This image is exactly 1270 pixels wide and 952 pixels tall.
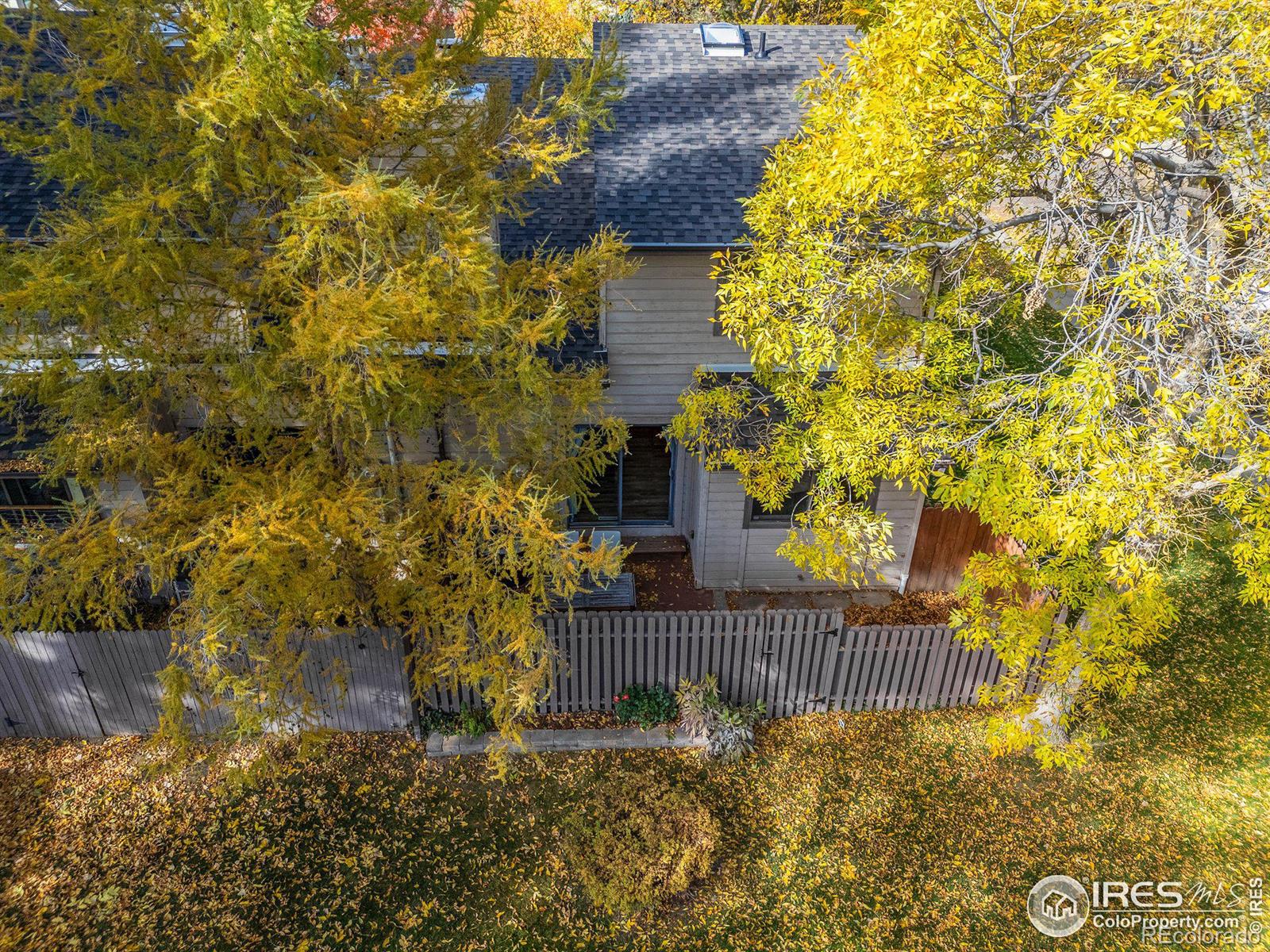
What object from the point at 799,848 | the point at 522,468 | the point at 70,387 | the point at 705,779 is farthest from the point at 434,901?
the point at 70,387

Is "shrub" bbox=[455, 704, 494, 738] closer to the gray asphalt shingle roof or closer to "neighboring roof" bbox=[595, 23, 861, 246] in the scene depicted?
the gray asphalt shingle roof

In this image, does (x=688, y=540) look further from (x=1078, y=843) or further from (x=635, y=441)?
(x=1078, y=843)

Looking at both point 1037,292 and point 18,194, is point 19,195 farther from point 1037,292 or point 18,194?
point 1037,292
